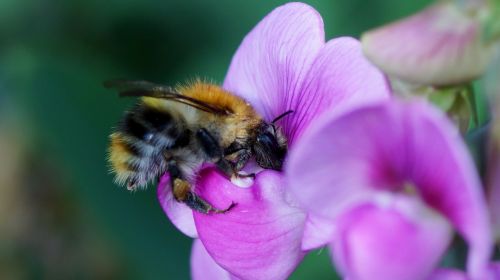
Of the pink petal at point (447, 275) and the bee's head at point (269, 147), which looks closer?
the pink petal at point (447, 275)

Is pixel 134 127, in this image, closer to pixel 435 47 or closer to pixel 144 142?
pixel 144 142

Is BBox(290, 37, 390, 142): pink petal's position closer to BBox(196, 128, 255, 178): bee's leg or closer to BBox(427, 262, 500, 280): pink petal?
BBox(196, 128, 255, 178): bee's leg

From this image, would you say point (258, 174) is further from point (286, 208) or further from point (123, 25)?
point (123, 25)

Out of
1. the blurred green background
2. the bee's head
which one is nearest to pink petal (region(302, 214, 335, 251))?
the bee's head

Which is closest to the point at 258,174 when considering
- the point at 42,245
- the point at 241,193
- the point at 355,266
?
the point at 241,193

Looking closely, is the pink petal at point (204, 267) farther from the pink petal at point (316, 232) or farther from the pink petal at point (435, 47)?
the pink petal at point (435, 47)

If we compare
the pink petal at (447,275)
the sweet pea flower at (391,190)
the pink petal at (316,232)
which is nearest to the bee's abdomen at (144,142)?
the pink petal at (316,232)

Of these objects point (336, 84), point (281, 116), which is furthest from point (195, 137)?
point (336, 84)
